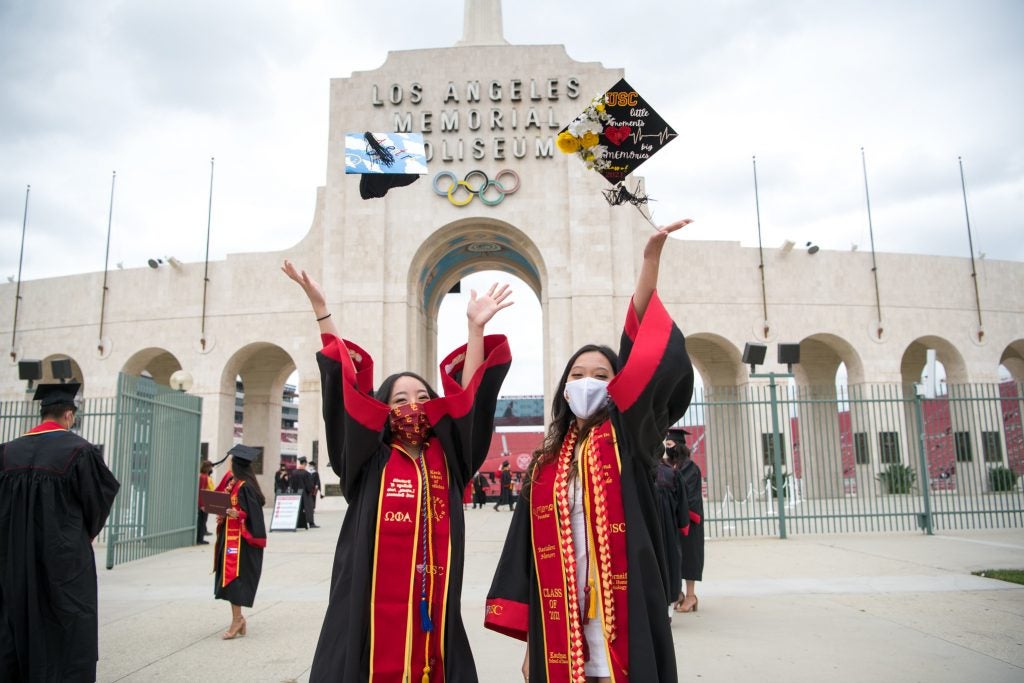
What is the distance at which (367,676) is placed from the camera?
3053 millimetres

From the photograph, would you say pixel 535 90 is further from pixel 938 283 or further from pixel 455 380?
pixel 455 380

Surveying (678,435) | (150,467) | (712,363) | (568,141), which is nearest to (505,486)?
(712,363)

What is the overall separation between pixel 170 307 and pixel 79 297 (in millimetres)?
3629

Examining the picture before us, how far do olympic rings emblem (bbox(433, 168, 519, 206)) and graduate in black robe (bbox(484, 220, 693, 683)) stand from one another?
70.2ft

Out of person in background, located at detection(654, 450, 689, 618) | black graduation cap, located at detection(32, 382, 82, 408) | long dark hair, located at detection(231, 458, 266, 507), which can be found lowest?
person in background, located at detection(654, 450, 689, 618)

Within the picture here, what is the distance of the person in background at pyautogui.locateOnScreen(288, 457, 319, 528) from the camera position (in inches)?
701

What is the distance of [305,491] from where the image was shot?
18000 mm

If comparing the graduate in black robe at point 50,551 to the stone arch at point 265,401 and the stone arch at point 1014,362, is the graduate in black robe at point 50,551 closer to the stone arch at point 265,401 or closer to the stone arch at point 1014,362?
the stone arch at point 265,401

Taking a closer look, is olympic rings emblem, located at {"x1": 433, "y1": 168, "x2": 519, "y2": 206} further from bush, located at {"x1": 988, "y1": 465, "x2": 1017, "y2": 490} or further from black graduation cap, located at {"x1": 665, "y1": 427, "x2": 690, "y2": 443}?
black graduation cap, located at {"x1": 665, "y1": 427, "x2": 690, "y2": 443}

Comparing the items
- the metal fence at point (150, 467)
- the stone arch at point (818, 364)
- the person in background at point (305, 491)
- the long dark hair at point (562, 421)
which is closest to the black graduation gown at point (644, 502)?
the long dark hair at point (562, 421)

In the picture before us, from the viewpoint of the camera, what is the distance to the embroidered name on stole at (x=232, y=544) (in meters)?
6.55

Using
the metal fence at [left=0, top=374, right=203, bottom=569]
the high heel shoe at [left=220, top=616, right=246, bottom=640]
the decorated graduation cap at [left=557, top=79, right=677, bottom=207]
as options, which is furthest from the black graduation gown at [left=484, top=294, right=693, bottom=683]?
the metal fence at [left=0, top=374, right=203, bottom=569]

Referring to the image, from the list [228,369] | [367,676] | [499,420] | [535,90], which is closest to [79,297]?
[228,369]

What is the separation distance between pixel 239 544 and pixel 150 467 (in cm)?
664
